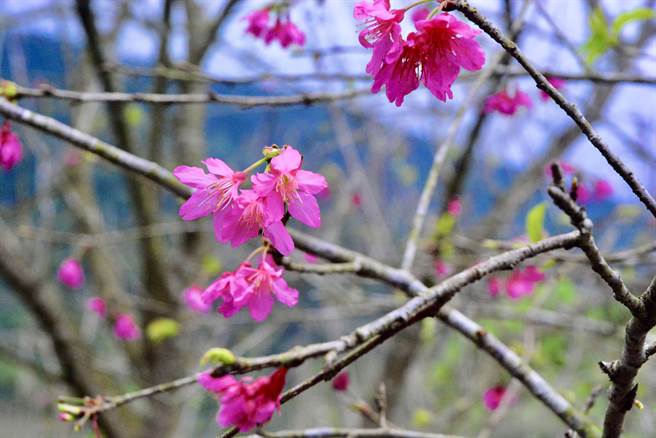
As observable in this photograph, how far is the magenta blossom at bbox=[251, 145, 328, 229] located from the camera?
1.82 feet

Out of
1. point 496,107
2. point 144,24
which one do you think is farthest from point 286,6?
point 144,24

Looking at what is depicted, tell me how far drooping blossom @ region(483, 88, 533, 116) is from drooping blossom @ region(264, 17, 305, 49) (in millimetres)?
513

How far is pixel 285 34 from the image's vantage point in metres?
1.44

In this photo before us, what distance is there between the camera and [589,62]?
4.70 feet

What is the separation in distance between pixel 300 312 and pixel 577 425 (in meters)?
2.22

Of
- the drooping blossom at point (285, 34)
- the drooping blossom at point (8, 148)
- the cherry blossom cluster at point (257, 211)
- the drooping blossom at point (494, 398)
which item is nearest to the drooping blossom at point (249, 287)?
the cherry blossom cluster at point (257, 211)

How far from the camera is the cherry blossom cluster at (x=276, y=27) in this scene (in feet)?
4.71

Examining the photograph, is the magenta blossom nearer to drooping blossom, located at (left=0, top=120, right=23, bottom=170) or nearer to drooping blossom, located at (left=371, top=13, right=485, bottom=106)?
drooping blossom, located at (left=371, top=13, right=485, bottom=106)

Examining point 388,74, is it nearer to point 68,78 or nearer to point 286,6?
point 286,6

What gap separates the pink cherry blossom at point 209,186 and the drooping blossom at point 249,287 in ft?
0.23

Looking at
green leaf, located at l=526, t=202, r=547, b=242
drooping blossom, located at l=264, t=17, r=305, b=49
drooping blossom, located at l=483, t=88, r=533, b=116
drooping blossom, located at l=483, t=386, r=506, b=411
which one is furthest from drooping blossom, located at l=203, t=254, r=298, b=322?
drooping blossom, located at l=483, t=386, r=506, b=411

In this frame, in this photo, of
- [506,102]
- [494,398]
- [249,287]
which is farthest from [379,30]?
[494,398]

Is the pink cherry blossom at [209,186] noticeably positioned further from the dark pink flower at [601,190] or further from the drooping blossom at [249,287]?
the dark pink flower at [601,190]

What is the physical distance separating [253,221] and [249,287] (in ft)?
0.23
